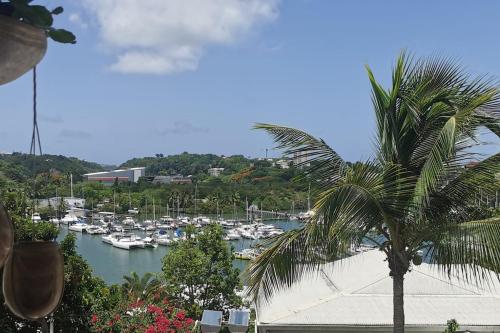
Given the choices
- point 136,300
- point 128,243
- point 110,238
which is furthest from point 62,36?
point 110,238

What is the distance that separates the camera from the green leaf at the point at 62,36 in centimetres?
125

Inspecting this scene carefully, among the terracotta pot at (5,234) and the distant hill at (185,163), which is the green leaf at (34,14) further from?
the distant hill at (185,163)

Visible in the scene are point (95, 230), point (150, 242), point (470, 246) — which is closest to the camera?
point (470, 246)

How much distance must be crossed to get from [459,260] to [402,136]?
1.27m

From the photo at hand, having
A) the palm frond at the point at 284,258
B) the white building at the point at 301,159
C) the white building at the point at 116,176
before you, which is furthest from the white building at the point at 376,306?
the white building at the point at 116,176

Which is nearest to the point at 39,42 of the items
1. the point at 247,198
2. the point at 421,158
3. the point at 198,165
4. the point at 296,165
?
the point at 296,165

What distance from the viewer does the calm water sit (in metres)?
34.7

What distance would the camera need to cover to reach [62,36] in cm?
127

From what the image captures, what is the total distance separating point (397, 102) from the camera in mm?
5039

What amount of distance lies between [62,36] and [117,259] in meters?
42.5

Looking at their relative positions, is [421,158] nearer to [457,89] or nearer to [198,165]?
[457,89]

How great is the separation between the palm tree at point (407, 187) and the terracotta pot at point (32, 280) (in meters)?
2.84

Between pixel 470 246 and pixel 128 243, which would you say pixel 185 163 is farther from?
pixel 470 246

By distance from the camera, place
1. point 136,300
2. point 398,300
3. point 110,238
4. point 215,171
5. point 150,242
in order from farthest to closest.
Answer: point 215,171, point 110,238, point 150,242, point 136,300, point 398,300
